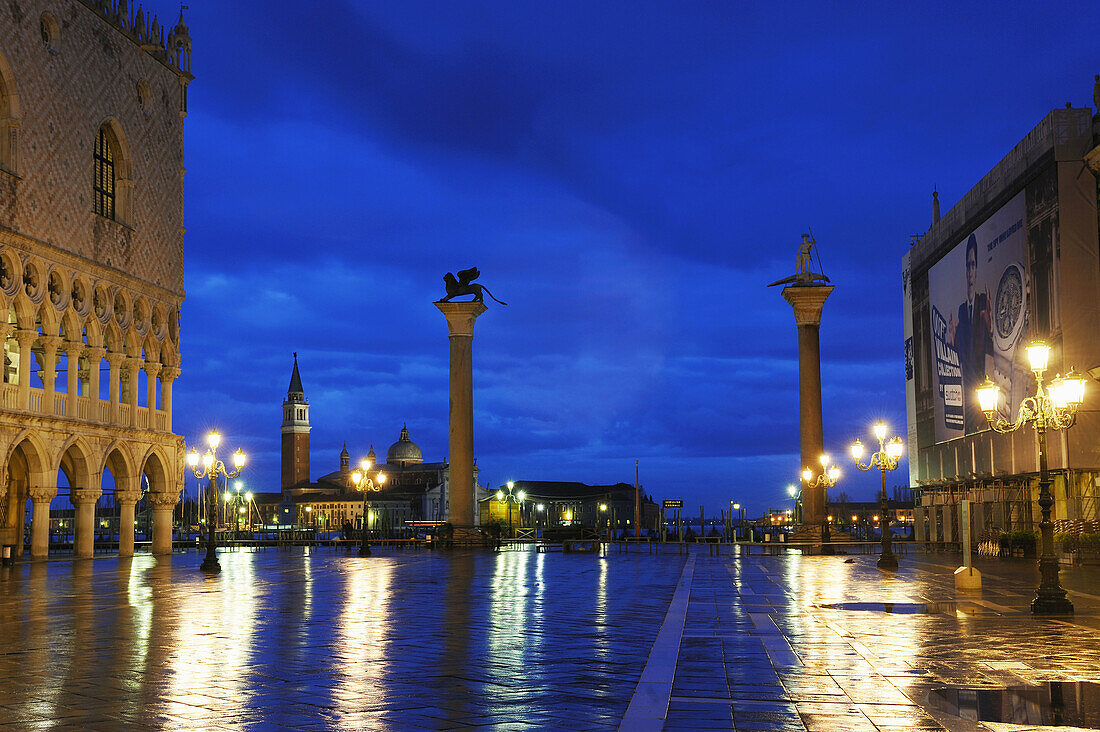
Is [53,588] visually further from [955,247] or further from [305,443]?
[305,443]

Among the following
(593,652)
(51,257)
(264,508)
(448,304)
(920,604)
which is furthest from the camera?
(264,508)

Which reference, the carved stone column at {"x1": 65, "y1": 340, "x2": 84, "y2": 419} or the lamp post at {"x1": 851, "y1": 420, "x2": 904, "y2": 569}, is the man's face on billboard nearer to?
the lamp post at {"x1": 851, "y1": 420, "x2": 904, "y2": 569}

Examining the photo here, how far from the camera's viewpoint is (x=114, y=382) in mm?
39875

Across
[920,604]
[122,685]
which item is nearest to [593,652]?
[122,685]

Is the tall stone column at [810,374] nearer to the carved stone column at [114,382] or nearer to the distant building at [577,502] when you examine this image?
the carved stone column at [114,382]

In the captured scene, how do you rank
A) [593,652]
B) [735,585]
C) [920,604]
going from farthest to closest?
[735,585]
[920,604]
[593,652]

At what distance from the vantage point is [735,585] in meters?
20.2

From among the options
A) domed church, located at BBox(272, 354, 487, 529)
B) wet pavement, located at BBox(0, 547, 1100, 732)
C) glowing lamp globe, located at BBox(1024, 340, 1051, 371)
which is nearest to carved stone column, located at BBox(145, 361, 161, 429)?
wet pavement, located at BBox(0, 547, 1100, 732)

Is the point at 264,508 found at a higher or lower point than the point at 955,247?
lower

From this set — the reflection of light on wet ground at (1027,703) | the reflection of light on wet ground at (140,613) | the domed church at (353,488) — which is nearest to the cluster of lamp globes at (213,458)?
the reflection of light on wet ground at (140,613)

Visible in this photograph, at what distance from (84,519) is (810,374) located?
25.4 m

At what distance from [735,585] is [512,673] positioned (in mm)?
11526

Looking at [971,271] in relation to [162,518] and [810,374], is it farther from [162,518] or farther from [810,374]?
[162,518]

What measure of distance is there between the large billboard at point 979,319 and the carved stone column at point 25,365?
99.3 feet
